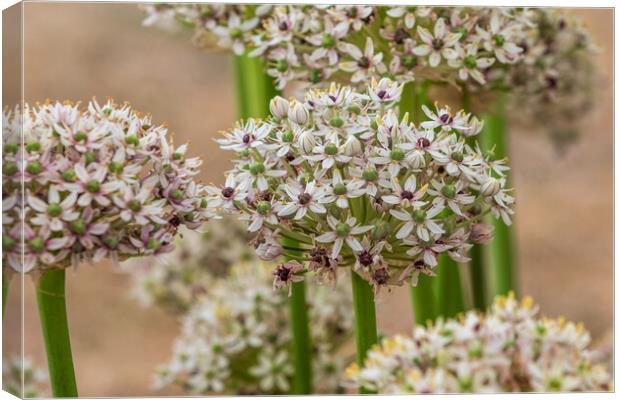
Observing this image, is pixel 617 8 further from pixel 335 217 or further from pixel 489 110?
pixel 335 217

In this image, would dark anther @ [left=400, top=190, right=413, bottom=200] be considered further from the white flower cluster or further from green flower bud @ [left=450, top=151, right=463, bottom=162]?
the white flower cluster

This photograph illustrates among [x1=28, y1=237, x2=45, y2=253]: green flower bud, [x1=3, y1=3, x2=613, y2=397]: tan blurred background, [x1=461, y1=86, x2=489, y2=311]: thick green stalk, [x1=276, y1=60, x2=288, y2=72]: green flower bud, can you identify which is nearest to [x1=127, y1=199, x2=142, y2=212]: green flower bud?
[x1=28, y1=237, x2=45, y2=253]: green flower bud

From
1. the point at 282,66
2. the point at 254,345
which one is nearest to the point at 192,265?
the point at 254,345

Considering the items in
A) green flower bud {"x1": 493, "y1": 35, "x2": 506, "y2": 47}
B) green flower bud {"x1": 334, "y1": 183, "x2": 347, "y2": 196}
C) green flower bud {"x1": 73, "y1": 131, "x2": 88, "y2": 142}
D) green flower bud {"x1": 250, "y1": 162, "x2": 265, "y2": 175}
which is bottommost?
green flower bud {"x1": 334, "y1": 183, "x2": 347, "y2": 196}

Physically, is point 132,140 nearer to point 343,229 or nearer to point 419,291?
point 343,229

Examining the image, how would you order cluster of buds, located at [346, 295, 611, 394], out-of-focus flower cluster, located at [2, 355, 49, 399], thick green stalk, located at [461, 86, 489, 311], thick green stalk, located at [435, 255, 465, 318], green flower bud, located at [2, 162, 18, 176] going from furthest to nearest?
1. thick green stalk, located at [461, 86, 489, 311]
2. thick green stalk, located at [435, 255, 465, 318]
3. out-of-focus flower cluster, located at [2, 355, 49, 399]
4. green flower bud, located at [2, 162, 18, 176]
5. cluster of buds, located at [346, 295, 611, 394]

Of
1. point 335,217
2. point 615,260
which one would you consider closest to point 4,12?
point 335,217
